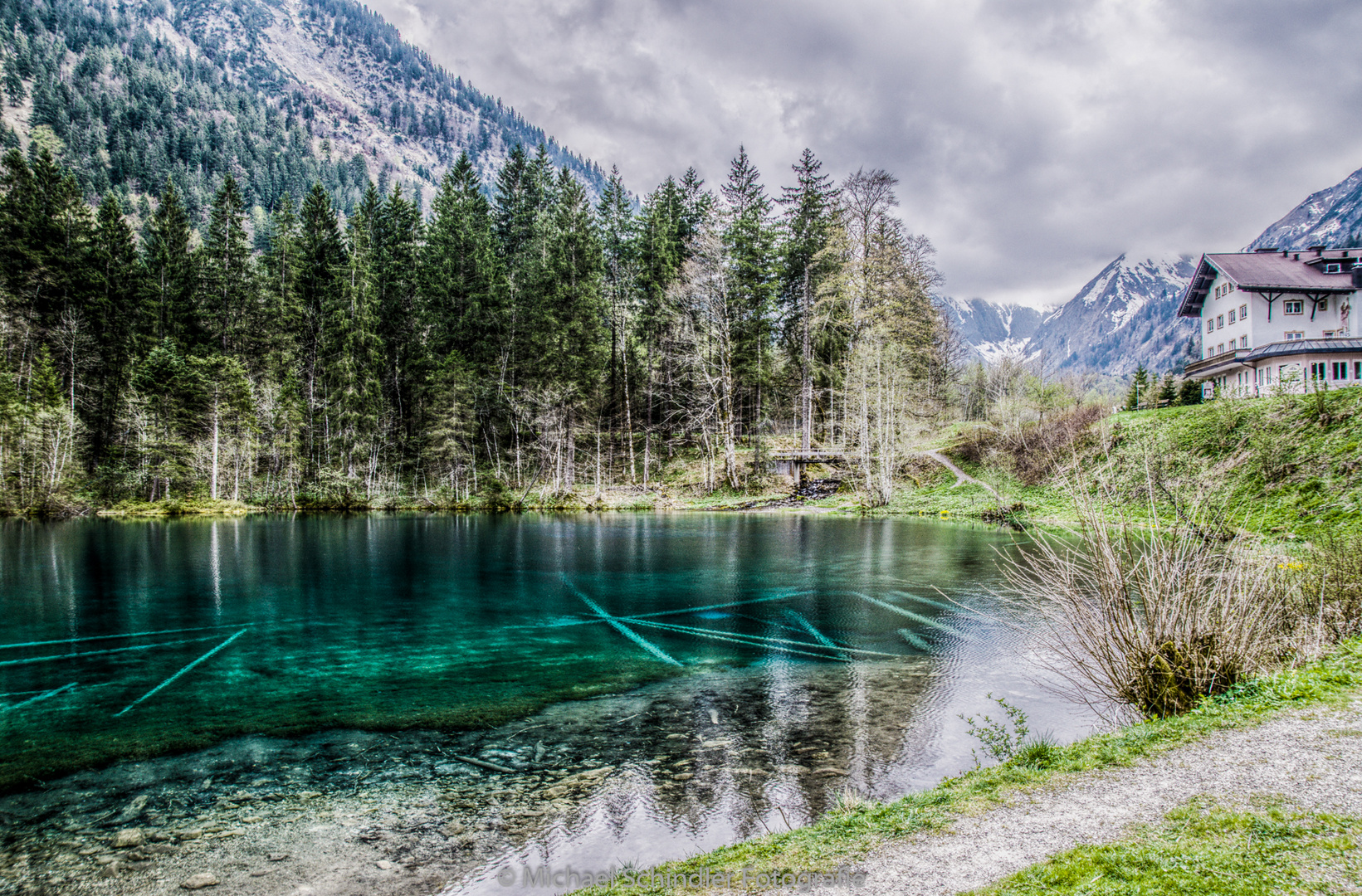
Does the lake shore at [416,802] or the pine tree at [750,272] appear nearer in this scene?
the lake shore at [416,802]

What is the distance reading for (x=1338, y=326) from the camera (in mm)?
37844

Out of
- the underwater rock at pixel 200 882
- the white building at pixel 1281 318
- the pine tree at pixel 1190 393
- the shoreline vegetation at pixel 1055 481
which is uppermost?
the white building at pixel 1281 318

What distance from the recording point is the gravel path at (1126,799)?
336 centimetres

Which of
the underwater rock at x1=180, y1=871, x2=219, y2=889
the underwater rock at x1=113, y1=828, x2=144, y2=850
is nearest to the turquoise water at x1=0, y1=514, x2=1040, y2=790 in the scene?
the underwater rock at x1=113, y1=828, x2=144, y2=850

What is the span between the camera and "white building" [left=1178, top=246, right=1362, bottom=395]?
115 ft

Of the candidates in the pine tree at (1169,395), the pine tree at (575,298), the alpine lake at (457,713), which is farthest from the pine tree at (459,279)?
the pine tree at (1169,395)

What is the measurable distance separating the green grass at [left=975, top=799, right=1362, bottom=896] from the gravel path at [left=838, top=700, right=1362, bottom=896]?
0.15 m

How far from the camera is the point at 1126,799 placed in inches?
156

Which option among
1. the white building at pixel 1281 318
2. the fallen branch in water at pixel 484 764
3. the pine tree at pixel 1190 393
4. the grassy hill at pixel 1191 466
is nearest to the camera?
the fallen branch in water at pixel 484 764

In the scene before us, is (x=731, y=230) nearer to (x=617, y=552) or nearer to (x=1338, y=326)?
(x=617, y=552)

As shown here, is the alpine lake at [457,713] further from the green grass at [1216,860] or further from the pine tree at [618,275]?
the pine tree at [618,275]

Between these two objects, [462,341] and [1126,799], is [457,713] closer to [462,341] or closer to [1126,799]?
[1126,799]

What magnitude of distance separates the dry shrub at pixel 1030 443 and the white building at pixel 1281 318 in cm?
768

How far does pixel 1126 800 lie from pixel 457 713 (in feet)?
20.9
